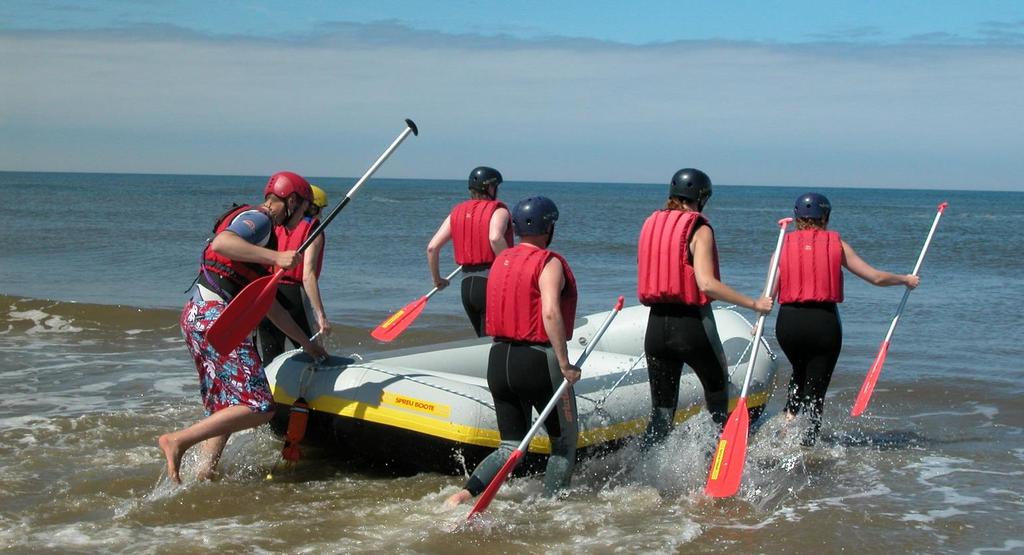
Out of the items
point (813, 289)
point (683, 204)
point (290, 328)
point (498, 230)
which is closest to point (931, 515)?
point (813, 289)

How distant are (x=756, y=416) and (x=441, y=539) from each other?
9.20 feet

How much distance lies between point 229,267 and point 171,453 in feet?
2.98

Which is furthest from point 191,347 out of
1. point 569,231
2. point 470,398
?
point 569,231

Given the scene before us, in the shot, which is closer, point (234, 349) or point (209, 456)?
point (234, 349)

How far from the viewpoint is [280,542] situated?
4723 millimetres

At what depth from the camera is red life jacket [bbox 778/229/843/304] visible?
6.25 metres

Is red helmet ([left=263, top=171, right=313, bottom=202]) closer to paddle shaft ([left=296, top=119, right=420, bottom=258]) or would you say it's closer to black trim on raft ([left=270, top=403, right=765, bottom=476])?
paddle shaft ([left=296, top=119, right=420, bottom=258])

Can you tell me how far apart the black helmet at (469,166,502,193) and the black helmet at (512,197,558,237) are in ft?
6.60

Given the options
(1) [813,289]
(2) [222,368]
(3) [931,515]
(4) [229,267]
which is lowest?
(3) [931,515]

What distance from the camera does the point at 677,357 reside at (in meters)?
5.39

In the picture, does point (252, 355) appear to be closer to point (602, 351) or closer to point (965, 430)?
point (602, 351)

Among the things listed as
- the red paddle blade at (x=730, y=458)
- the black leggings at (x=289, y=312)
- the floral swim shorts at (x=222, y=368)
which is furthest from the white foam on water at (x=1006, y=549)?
the black leggings at (x=289, y=312)

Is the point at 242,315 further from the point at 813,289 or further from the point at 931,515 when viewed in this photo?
the point at 931,515

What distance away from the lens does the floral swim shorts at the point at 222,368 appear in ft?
16.5
